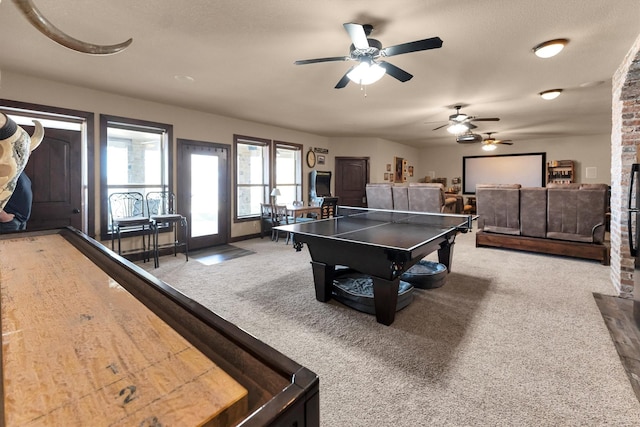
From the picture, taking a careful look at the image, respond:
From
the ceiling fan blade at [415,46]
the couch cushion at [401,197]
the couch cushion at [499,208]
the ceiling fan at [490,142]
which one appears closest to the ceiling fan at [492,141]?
the ceiling fan at [490,142]

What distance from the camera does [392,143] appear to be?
9602 millimetres

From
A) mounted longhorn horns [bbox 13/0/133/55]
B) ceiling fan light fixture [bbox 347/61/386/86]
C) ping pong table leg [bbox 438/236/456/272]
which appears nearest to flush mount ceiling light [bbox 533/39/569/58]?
ceiling fan light fixture [bbox 347/61/386/86]

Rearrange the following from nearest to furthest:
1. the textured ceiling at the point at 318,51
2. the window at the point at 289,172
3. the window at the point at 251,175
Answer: the textured ceiling at the point at 318,51
the window at the point at 251,175
the window at the point at 289,172

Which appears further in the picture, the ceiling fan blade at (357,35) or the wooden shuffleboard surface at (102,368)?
the ceiling fan blade at (357,35)

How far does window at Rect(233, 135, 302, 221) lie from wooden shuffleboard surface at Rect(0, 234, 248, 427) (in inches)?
226

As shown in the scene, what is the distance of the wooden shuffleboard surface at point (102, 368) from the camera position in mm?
421

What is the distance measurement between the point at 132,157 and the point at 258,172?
2.55 meters

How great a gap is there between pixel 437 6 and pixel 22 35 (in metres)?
3.62

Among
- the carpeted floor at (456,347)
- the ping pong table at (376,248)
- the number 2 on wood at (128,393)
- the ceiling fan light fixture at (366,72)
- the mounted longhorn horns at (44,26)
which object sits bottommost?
the carpeted floor at (456,347)

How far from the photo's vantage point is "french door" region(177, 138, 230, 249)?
5.45 meters

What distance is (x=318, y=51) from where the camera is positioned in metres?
3.18

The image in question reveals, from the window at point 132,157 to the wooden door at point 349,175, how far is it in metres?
4.63

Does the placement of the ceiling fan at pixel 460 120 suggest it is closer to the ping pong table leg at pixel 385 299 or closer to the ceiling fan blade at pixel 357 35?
the ceiling fan blade at pixel 357 35

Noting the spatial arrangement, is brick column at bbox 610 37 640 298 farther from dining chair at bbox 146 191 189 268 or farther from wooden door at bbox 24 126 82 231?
wooden door at bbox 24 126 82 231
